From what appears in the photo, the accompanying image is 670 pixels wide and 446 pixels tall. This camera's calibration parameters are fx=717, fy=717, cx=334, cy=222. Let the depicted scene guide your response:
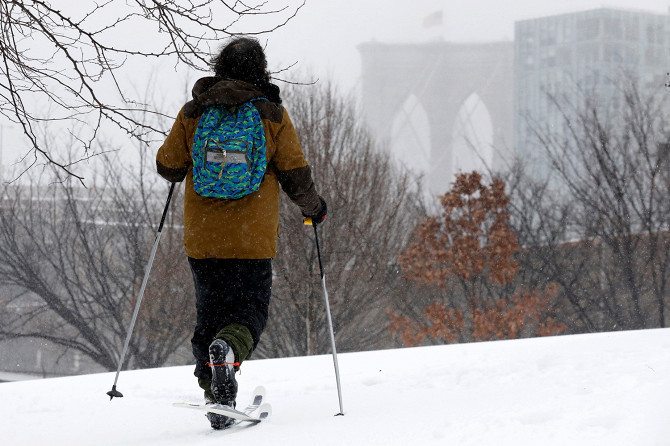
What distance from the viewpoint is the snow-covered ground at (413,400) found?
255 cm

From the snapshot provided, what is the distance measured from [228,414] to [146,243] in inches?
Result: 657

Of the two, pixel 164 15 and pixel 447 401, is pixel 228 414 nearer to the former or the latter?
pixel 447 401

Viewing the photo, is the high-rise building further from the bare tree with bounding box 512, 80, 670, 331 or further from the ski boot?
the ski boot

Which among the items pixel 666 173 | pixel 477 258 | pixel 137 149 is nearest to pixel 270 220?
pixel 477 258

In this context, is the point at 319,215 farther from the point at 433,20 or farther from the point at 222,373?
the point at 433,20

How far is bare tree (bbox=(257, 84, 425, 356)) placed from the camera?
14.3 metres

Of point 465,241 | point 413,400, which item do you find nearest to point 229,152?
point 413,400

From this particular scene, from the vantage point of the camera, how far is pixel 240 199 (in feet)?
9.92

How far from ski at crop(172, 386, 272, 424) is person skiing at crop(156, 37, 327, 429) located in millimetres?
72

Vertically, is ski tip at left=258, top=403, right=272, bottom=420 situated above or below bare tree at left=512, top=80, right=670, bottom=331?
above

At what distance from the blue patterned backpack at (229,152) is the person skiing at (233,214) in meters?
A: 0.03

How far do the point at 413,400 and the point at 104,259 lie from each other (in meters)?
16.7

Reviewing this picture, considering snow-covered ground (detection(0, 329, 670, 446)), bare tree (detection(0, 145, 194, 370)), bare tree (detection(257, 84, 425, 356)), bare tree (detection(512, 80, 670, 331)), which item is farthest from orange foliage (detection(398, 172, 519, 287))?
snow-covered ground (detection(0, 329, 670, 446))

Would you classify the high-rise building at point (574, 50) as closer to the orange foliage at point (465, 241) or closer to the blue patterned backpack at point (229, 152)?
the orange foliage at point (465, 241)
